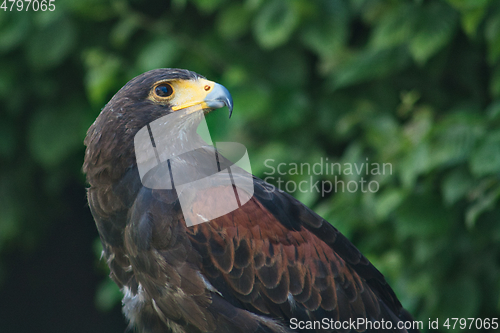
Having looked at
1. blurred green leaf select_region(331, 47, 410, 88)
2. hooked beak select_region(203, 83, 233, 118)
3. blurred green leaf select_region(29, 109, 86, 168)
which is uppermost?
hooked beak select_region(203, 83, 233, 118)

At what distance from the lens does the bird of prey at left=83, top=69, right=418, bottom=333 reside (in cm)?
220

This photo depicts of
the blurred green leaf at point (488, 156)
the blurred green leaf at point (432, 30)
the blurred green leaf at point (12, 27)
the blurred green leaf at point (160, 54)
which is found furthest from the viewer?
the blurred green leaf at point (12, 27)

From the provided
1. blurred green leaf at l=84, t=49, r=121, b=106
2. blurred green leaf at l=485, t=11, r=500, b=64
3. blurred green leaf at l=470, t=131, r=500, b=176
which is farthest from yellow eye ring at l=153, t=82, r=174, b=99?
blurred green leaf at l=485, t=11, r=500, b=64

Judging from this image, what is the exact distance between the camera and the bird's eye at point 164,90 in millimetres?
2336

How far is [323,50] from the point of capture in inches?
147

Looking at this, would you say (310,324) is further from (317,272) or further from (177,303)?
(177,303)

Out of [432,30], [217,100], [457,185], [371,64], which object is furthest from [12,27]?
[457,185]

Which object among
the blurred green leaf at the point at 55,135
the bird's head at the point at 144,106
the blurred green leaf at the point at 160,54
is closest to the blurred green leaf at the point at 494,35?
the bird's head at the point at 144,106

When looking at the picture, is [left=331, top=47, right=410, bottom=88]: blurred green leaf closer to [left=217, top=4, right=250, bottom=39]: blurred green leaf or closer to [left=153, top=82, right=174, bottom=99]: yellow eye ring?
[left=217, top=4, right=250, bottom=39]: blurred green leaf

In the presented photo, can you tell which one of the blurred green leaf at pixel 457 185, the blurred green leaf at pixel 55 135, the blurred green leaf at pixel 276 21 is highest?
the blurred green leaf at pixel 276 21

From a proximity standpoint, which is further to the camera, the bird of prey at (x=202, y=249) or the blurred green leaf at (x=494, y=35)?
the blurred green leaf at (x=494, y=35)

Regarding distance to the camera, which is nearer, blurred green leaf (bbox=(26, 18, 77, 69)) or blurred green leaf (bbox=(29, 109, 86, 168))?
blurred green leaf (bbox=(26, 18, 77, 69))

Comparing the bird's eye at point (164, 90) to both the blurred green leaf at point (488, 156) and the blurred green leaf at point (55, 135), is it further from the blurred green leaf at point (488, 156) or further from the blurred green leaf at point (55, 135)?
the blurred green leaf at point (55, 135)

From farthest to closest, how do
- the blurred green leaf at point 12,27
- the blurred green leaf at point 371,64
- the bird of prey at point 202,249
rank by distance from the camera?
the blurred green leaf at point 12,27
the blurred green leaf at point 371,64
the bird of prey at point 202,249
